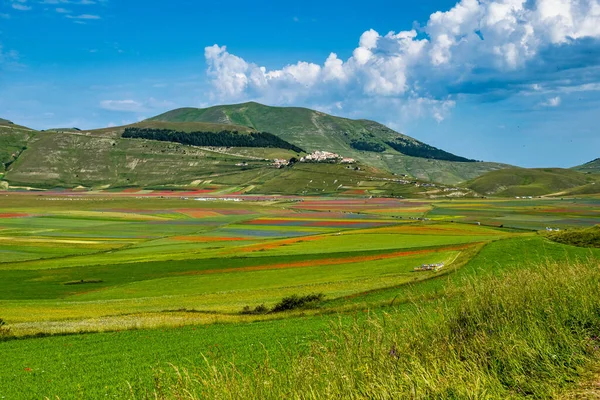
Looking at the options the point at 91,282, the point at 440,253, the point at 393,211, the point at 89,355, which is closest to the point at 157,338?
the point at 89,355

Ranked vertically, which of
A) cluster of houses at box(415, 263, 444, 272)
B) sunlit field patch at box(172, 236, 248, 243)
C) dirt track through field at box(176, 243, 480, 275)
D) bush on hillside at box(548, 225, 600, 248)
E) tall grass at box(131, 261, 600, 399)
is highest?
tall grass at box(131, 261, 600, 399)

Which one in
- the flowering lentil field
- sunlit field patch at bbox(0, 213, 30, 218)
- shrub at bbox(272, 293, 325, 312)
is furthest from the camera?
sunlit field patch at bbox(0, 213, 30, 218)

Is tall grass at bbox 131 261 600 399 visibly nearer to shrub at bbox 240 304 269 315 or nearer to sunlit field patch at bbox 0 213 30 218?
shrub at bbox 240 304 269 315

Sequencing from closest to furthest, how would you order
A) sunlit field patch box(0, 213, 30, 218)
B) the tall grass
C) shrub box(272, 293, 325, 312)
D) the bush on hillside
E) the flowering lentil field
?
the tall grass
the flowering lentil field
shrub box(272, 293, 325, 312)
the bush on hillside
sunlit field patch box(0, 213, 30, 218)

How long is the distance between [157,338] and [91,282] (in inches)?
1310

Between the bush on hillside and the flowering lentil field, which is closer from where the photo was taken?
the flowering lentil field

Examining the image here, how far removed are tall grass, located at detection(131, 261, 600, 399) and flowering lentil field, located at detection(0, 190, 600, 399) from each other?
7.10ft

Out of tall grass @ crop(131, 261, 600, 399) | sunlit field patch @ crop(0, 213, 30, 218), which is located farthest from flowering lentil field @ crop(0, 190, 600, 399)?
sunlit field patch @ crop(0, 213, 30, 218)

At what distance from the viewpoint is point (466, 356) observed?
444 inches

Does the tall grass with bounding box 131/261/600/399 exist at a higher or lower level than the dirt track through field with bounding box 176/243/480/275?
higher

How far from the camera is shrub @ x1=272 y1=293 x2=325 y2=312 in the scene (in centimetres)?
3672

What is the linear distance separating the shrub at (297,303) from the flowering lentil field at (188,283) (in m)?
0.99

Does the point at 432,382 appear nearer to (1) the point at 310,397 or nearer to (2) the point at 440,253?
(1) the point at 310,397

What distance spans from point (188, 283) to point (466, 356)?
47144mm
